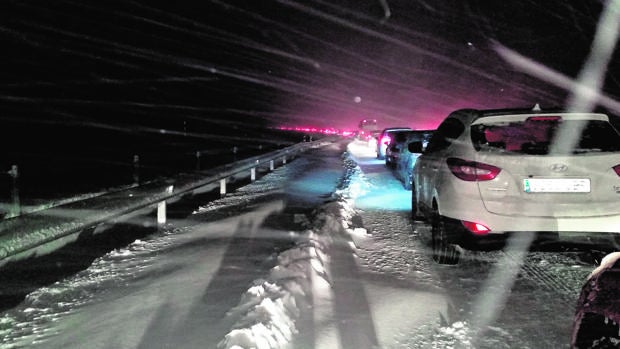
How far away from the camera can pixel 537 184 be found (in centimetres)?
471

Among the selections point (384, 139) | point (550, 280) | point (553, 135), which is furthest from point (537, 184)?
point (384, 139)

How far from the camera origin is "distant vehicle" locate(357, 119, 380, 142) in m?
33.1

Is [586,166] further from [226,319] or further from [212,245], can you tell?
[212,245]

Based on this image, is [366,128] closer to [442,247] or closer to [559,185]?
[442,247]

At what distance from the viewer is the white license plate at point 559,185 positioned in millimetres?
4680

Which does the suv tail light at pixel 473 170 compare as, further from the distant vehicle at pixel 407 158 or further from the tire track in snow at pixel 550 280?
the distant vehicle at pixel 407 158

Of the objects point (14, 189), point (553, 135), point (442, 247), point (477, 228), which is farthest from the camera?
Result: point (14, 189)

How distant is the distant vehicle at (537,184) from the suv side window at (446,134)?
1.23 feet

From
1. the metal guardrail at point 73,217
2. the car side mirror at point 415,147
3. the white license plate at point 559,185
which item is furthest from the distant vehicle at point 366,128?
the white license plate at point 559,185

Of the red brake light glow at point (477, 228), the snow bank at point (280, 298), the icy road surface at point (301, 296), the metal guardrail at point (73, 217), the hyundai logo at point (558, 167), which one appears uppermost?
the hyundai logo at point (558, 167)

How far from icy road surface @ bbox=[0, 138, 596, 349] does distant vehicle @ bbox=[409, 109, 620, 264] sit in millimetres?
633

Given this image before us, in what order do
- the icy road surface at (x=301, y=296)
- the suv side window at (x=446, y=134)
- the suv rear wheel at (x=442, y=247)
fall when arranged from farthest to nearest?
the suv side window at (x=446, y=134) < the suv rear wheel at (x=442, y=247) < the icy road surface at (x=301, y=296)

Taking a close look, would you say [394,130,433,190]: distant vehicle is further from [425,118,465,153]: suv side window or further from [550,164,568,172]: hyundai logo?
[550,164,568,172]: hyundai logo

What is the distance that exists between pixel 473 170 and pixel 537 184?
0.60m
